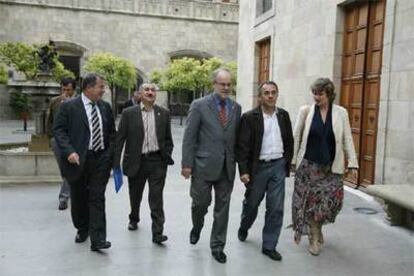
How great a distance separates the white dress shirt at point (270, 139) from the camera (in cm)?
472

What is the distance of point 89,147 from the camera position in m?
4.84

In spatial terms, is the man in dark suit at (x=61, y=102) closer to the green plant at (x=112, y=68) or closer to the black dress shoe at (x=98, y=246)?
the black dress shoe at (x=98, y=246)

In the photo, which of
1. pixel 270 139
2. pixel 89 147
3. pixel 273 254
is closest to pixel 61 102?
pixel 89 147

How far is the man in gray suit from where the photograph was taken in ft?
14.9

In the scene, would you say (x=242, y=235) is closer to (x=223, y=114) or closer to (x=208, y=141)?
(x=208, y=141)

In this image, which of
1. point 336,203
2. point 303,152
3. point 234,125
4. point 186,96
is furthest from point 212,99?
point 186,96

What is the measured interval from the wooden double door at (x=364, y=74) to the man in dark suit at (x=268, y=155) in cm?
346

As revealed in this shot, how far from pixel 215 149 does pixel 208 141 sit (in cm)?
10

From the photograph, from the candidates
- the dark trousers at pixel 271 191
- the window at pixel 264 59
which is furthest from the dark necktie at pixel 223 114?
the window at pixel 264 59

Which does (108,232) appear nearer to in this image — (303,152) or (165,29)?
(303,152)

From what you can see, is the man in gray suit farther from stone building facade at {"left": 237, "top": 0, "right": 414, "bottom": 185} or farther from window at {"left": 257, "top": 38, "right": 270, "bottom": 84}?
window at {"left": 257, "top": 38, "right": 270, "bottom": 84}

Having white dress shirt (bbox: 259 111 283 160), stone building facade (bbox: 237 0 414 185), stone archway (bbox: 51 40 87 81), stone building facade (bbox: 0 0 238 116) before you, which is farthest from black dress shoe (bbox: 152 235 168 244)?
stone archway (bbox: 51 40 87 81)

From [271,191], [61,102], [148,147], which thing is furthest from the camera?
[61,102]

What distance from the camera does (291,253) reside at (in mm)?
4926
